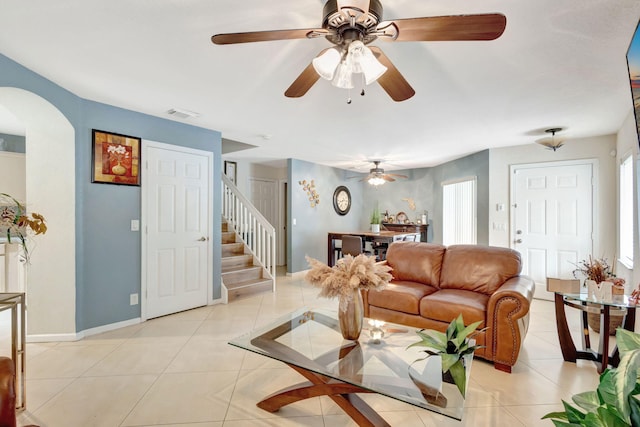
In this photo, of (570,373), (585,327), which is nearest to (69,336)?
(570,373)

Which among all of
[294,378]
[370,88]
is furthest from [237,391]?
[370,88]

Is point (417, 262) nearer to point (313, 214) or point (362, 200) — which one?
point (313, 214)

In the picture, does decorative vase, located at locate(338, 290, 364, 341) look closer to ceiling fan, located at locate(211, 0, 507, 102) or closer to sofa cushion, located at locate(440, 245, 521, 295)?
ceiling fan, located at locate(211, 0, 507, 102)

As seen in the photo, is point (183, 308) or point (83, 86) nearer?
point (83, 86)

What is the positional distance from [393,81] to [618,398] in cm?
164

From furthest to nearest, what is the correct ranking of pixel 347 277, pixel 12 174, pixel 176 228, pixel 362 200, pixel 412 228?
pixel 362 200 < pixel 412 228 < pixel 12 174 < pixel 176 228 < pixel 347 277

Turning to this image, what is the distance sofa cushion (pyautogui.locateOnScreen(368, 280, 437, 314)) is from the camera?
116 inches

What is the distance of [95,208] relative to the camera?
317 centimetres

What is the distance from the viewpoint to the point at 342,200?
24.9 ft

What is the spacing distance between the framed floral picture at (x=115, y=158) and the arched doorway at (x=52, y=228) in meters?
0.21

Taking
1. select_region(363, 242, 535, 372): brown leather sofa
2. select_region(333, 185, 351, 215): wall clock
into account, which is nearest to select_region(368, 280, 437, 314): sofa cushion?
select_region(363, 242, 535, 372): brown leather sofa

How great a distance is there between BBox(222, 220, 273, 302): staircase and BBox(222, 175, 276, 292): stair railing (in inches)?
4.4

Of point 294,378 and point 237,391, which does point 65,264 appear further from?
point 294,378

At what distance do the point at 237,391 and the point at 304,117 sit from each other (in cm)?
282
